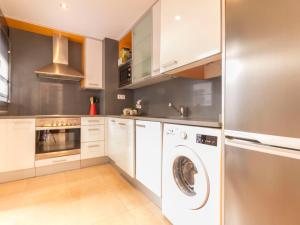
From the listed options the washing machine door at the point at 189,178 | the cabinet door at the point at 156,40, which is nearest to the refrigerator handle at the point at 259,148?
the washing machine door at the point at 189,178

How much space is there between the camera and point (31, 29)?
264cm

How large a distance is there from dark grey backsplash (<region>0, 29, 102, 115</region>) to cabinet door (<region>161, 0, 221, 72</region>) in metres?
2.18

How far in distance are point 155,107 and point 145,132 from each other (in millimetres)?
957

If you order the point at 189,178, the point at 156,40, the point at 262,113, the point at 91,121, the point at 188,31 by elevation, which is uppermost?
the point at 156,40

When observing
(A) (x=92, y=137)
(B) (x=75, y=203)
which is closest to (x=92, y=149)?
(A) (x=92, y=137)

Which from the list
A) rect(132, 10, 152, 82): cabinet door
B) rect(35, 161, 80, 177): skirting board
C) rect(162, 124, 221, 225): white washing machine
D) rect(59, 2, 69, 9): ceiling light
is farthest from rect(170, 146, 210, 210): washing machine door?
rect(59, 2, 69, 9): ceiling light

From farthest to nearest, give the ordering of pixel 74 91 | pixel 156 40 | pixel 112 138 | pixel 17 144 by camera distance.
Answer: pixel 74 91
pixel 112 138
pixel 17 144
pixel 156 40

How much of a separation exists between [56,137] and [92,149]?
2.00 feet

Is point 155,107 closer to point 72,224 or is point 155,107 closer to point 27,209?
point 72,224

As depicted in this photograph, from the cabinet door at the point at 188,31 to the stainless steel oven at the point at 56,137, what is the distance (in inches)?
73.0

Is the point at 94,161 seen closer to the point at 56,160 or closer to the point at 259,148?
the point at 56,160

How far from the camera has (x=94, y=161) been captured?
2795 mm

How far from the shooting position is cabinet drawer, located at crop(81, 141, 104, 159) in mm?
2678

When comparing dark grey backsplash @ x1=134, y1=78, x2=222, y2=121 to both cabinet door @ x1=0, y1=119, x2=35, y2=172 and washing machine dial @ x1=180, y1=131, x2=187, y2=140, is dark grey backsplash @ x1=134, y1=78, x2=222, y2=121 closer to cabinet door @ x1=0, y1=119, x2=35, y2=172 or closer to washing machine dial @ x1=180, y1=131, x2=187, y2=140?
washing machine dial @ x1=180, y1=131, x2=187, y2=140
